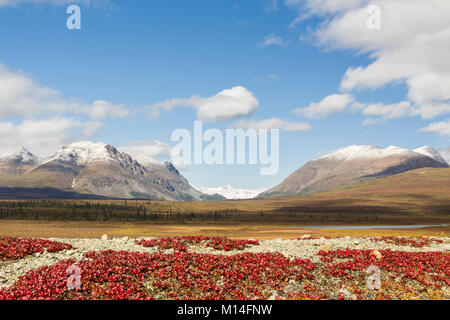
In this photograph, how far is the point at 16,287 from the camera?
665 inches

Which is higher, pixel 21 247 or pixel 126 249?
pixel 21 247

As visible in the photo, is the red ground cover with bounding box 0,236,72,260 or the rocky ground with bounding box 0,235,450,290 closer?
the rocky ground with bounding box 0,235,450,290

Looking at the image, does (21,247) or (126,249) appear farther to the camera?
(126,249)

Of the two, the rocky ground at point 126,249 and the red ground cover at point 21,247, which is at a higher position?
the red ground cover at point 21,247

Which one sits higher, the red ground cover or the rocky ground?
the red ground cover

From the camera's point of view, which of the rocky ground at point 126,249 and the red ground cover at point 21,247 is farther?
the red ground cover at point 21,247

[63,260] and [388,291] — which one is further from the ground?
[63,260]
